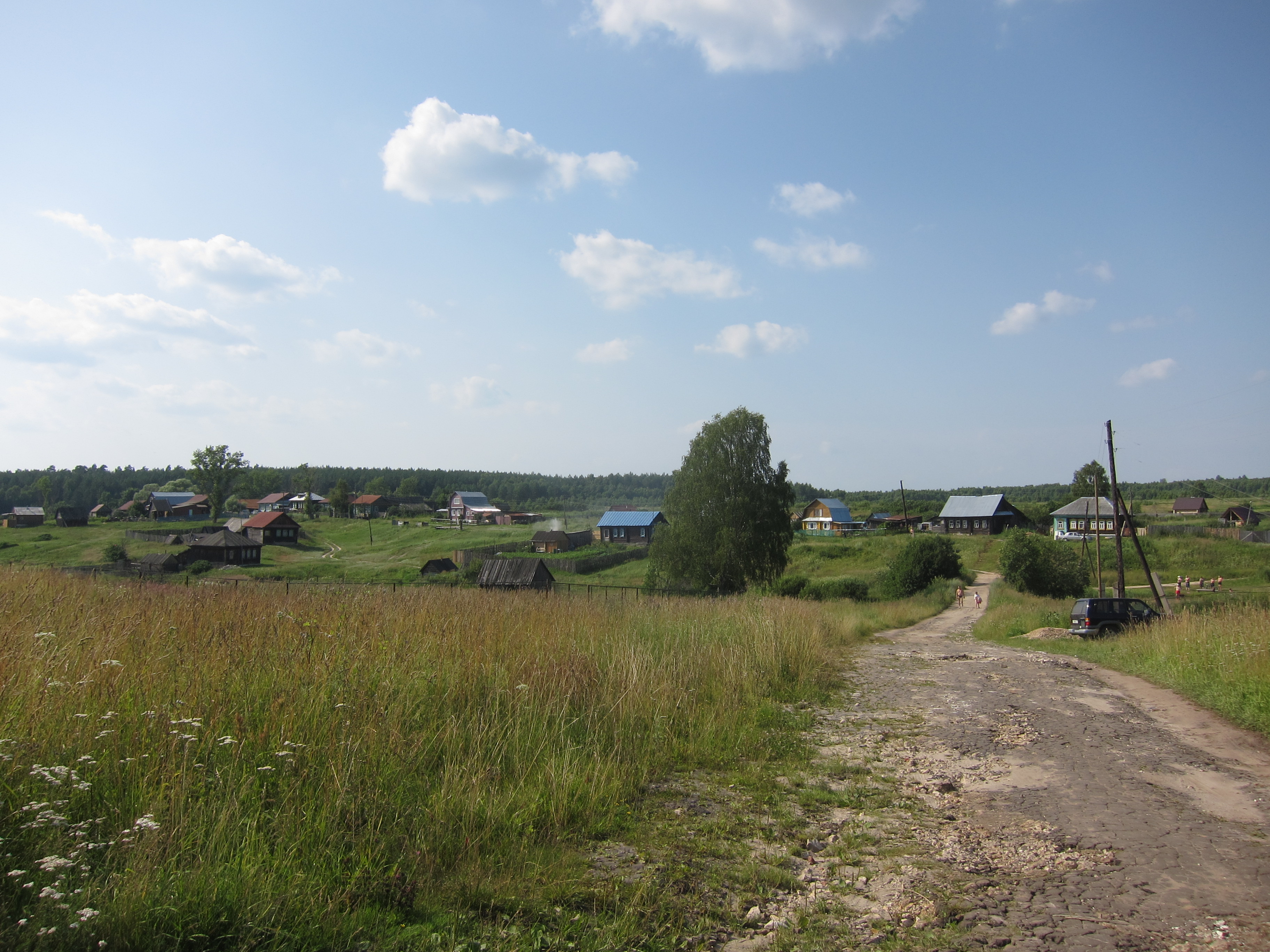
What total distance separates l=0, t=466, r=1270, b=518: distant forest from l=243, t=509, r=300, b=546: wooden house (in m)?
39.1

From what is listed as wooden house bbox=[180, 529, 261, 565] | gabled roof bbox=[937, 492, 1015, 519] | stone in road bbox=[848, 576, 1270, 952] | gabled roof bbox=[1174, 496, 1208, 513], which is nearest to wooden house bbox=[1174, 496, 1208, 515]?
gabled roof bbox=[1174, 496, 1208, 513]

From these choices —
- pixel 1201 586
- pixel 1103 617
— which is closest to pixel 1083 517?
pixel 1201 586

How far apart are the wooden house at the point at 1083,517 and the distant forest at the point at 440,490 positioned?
21953 mm

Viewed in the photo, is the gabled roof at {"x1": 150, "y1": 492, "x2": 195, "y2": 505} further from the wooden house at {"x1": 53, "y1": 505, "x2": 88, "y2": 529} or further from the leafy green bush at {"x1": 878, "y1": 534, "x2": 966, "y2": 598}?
the leafy green bush at {"x1": 878, "y1": 534, "x2": 966, "y2": 598}

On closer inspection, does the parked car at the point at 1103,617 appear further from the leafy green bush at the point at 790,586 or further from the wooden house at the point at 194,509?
the wooden house at the point at 194,509

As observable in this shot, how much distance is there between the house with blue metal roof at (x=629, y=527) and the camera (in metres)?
79.9

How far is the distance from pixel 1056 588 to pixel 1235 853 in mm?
46059

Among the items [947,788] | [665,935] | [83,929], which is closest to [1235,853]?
[947,788]

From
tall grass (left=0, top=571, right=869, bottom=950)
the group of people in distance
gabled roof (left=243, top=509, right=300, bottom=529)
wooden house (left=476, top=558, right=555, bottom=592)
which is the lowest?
the group of people in distance

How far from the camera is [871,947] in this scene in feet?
11.3

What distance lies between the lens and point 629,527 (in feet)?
265

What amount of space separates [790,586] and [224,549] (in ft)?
155

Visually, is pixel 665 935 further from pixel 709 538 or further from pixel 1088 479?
pixel 1088 479

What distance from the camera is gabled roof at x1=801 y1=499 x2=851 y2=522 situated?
304 feet
